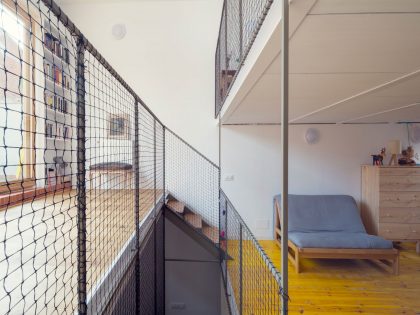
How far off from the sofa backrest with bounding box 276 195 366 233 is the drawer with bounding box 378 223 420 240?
33cm

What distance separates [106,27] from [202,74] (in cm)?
190

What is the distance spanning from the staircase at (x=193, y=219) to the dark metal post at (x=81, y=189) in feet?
7.95

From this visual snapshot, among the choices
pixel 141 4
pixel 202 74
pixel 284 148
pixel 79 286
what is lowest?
A: pixel 79 286

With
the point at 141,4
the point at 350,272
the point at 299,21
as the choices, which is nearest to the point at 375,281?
the point at 350,272

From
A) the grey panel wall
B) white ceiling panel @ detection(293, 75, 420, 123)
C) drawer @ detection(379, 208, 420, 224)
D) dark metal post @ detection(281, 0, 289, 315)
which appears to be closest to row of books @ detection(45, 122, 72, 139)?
dark metal post @ detection(281, 0, 289, 315)

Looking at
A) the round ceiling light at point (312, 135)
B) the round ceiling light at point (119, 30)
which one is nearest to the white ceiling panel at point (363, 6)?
the round ceiling light at point (312, 135)

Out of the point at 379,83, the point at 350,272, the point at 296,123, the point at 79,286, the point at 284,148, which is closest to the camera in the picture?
the point at 79,286

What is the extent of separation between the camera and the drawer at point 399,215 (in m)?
3.55

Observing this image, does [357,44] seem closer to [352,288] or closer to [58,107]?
[58,107]

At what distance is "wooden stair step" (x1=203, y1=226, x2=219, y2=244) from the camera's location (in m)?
3.46

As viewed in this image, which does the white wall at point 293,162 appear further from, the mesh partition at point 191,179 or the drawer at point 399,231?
the drawer at point 399,231

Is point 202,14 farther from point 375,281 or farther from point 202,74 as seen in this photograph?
point 375,281

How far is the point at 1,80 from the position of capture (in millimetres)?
2660

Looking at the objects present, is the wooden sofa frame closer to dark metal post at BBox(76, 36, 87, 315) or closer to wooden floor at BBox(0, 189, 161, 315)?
wooden floor at BBox(0, 189, 161, 315)
